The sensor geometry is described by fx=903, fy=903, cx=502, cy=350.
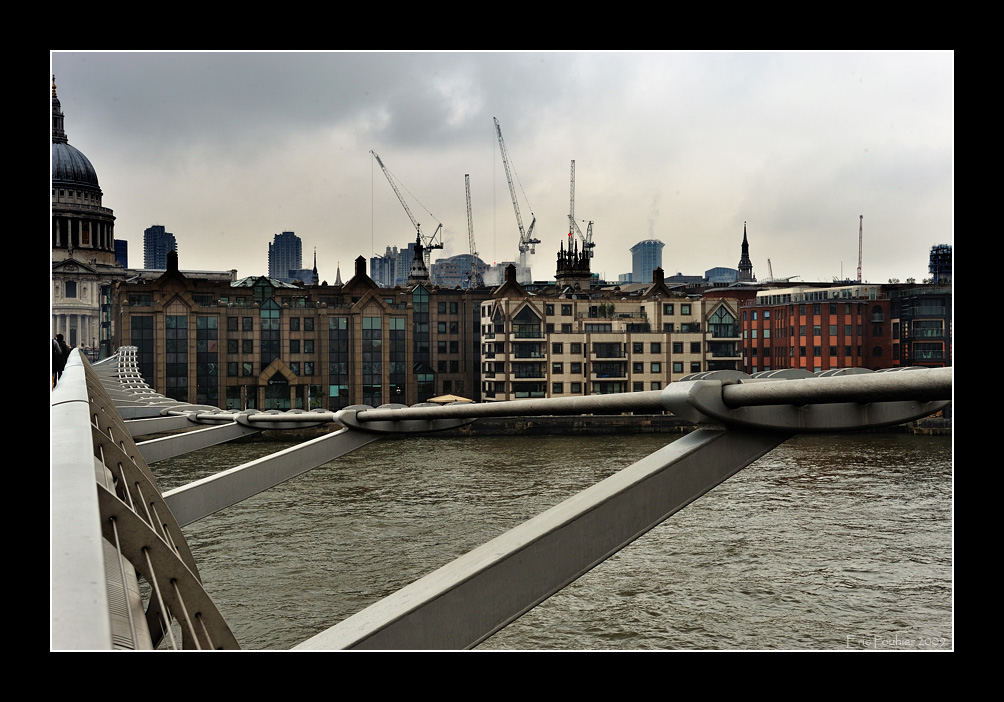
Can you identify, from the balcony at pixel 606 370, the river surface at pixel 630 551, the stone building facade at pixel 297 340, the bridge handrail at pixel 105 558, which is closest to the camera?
the bridge handrail at pixel 105 558

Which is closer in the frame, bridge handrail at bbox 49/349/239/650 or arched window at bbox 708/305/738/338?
bridge handrail at bbox 49/349/239/650

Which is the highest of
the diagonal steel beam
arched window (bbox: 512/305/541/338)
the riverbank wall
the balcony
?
arched window (bbox: 512/305/541/338)

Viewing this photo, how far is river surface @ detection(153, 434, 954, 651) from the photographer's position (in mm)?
9422

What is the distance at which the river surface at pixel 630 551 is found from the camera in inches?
371

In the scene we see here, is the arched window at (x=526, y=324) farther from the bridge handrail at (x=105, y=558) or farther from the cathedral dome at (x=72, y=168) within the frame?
the bridge handrail at (x=105, y=558)

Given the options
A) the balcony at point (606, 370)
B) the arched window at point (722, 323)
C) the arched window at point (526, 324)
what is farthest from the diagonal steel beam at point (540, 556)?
the arched window at point (722, 323)

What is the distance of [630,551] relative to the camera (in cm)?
1271

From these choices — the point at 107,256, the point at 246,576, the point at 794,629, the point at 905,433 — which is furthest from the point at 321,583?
the point at 107,256

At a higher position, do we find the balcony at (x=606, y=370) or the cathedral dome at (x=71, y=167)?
the cathedral dome at (x=71, y=167)

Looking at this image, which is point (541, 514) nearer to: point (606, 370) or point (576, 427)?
point (576, 427)

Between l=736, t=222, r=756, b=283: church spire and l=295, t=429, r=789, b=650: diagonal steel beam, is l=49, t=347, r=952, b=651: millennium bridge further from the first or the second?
l=736, t=222, r=756, b=283: church spire

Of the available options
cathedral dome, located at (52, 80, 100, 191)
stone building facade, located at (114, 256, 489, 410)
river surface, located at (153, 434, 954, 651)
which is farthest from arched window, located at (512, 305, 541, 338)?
cathedral dome, located at (52, 80, 100, 191)

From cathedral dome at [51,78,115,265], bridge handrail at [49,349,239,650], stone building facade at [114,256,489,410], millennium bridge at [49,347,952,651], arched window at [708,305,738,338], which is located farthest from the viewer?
cathedral dome at [51,78,115,265]
